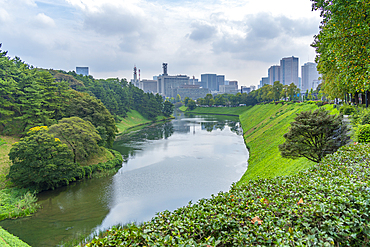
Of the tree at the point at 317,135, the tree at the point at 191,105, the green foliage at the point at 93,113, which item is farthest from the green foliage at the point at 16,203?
the tree at the point at 191,105

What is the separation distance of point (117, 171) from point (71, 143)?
575 cm

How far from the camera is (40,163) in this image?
1942 cm

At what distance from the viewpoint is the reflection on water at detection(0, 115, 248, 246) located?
14.9 m

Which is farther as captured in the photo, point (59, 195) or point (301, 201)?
point (59, 195)

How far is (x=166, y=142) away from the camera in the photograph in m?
41.3

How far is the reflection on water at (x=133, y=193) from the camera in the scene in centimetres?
1493

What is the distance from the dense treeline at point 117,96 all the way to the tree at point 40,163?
4354 cm

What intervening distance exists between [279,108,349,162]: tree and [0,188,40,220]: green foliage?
1797 centimetres

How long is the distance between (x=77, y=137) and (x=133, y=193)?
10431 mm

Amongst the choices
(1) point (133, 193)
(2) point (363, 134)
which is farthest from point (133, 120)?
(2) point (363, 134)

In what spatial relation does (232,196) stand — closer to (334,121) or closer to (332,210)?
(332,210)

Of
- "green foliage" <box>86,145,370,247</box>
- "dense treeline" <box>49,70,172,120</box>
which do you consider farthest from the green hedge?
"dense treeline" <box>49,70,172,120</box>

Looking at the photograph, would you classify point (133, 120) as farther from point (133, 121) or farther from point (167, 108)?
point (167, 108)

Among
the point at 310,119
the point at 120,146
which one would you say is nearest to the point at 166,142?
the point at 120,146
